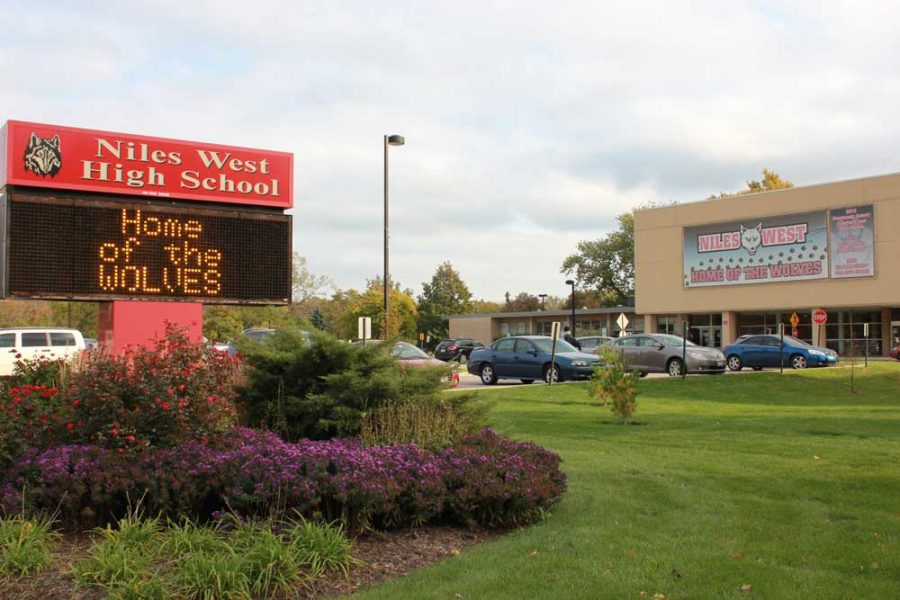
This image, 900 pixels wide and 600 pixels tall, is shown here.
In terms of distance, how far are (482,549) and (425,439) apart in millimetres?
2107

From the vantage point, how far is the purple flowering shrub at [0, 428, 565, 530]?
6.34 metres

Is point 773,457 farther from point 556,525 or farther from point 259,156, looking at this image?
point 259,156

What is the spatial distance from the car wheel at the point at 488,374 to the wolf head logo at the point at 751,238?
32388 mm

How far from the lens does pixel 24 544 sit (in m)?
5.82

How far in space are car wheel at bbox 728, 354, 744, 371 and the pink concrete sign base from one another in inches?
1065

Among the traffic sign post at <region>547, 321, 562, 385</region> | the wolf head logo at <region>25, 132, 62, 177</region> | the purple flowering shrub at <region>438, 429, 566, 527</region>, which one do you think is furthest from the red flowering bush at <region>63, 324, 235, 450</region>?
the traffic sign post at <region>547, 321, 562, 385</region>

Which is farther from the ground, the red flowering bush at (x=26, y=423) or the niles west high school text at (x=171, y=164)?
the niles west high school text at (x=171, y=164)

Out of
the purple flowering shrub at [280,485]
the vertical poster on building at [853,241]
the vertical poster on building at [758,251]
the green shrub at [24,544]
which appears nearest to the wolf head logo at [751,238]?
the vertical poster on building at [758,251]

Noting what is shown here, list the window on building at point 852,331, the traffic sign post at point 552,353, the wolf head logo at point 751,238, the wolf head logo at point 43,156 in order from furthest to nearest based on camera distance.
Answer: the wolf head logo at point 751,238, the window on building at point 852,331, the traffic sign post at point 552,353, the wolf head logo at point 43,156

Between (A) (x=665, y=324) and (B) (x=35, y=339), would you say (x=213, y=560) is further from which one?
(A) (x=665, y=324)

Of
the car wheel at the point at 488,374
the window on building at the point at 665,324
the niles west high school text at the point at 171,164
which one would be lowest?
the car wheel at the point at 488,374

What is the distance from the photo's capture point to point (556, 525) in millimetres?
6770

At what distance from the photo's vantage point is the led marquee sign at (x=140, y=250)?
10141 millimetres

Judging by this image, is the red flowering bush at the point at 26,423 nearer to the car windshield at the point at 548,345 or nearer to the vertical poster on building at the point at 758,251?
the car windshield at the point at 548,345
